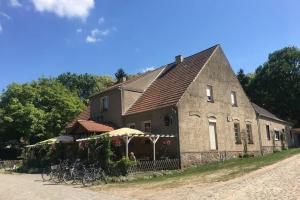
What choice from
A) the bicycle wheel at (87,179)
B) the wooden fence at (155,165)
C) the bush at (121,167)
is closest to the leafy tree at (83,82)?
the wooden fence at (155,165)

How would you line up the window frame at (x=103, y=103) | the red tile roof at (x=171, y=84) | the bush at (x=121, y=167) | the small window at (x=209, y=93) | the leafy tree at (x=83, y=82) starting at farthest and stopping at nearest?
the leafy tree at (x=83, y=82), the window frame at (x=103, y=103), the small window at (x=209, y=93), the red tile roof at (x=171, y=84), the bush at (x=121, y=167)

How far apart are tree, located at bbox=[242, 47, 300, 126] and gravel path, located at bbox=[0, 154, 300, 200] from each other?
40.4 metres

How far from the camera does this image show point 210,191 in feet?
48.3

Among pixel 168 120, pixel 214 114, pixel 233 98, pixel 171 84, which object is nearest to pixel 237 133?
pixel 233 98

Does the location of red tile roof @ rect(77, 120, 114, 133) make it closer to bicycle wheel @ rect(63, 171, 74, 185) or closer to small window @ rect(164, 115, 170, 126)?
small window @ rect(164, 115, 170, 126)

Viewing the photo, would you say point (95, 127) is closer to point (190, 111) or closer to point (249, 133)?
point (190, 111)

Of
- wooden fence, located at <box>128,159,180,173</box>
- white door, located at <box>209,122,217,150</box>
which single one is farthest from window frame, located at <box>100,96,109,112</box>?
wooden fence, located at <box>128,159,180,173</box>

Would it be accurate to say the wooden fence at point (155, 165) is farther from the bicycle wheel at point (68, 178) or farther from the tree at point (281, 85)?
the tree at point (281, 85)

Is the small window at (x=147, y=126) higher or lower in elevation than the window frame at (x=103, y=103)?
lower

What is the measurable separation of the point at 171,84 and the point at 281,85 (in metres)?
33.3

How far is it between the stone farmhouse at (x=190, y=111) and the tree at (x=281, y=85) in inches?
870

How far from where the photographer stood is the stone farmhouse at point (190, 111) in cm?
2678

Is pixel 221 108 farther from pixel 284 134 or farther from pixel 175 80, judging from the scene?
pixel 284 134

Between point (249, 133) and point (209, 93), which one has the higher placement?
point (209, 93)
